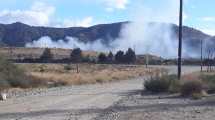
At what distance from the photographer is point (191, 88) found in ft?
124

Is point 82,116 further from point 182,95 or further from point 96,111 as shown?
point 182,95

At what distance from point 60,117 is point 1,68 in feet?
109

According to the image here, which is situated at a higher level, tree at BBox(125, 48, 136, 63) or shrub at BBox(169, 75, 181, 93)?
tree at BBox(125, 48, 136, 63)

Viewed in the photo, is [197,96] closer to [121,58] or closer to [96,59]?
[121,58]

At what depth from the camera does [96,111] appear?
2688 cm

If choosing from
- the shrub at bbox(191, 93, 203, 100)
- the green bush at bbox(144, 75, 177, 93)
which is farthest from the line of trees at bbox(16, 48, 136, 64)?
the shrub at bbox(191, 93, 203, 100)

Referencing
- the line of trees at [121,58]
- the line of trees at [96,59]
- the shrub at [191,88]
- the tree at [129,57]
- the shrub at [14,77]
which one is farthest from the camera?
the tree at [129,57]

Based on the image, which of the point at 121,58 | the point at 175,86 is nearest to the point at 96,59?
the point at 121,58

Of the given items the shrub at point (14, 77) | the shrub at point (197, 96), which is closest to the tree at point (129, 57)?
the shrub at point (14, 77)

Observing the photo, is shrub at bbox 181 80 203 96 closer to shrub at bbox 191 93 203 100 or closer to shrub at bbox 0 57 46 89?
shrub at bbox 191 93 203 100

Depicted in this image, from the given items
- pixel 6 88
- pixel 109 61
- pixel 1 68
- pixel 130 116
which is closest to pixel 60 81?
pixel 1 68

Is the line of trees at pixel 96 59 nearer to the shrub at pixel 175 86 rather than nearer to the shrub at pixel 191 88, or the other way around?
the shrub at pixel 175 86

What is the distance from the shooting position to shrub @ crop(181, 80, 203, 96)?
37.6 metres

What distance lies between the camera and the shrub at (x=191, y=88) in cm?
3762
